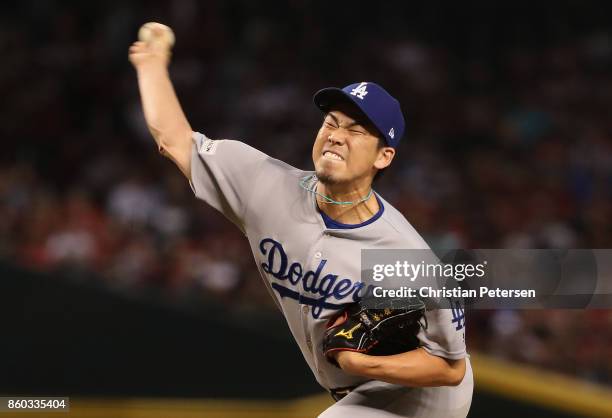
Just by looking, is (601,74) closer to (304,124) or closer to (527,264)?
(304,124)

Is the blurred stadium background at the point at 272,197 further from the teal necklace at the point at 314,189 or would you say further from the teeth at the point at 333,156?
the teeth at the point at 333,156

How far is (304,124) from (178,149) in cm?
526

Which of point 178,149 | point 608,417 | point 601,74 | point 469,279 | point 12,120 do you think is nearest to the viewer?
point 178,149

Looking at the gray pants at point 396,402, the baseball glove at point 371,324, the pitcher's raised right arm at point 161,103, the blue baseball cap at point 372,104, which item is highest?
the pitcher's raised right arm at point 161,103

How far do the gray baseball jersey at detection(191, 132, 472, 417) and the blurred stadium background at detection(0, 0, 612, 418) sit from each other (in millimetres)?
2246

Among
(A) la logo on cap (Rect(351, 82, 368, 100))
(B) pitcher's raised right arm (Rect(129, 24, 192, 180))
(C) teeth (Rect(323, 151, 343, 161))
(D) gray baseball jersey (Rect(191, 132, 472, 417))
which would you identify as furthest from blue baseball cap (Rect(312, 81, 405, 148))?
(B) pitcher's raised right arm (Rect(129, 24, 192, 180))

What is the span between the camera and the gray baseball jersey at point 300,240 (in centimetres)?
289

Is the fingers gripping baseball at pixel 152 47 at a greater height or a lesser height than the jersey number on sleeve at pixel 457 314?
greater

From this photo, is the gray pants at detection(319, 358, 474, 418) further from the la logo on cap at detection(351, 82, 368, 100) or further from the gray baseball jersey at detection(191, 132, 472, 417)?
the la logo on cap at detection(351, 82, 368, 100)

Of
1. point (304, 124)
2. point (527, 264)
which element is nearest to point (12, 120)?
point (304, 124)

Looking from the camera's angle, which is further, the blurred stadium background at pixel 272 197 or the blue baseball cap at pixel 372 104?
the blurred stadium background at pixel 272 197

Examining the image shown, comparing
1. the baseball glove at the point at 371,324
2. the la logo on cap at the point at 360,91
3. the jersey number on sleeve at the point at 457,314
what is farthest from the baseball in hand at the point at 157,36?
the jersey number on sleeve at the point at 457,314

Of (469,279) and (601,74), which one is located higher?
(601,74)

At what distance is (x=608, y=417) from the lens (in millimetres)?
5027
